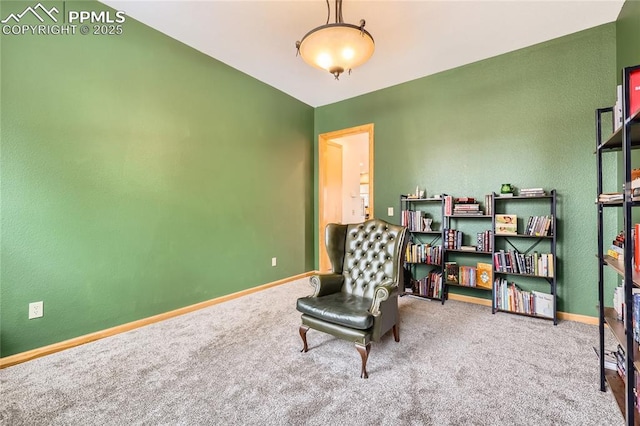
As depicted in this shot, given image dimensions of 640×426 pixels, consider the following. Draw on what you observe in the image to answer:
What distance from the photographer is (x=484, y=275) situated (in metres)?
3.18

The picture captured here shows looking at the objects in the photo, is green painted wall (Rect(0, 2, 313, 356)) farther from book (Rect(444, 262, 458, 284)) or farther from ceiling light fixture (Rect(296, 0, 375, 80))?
book (Rect(444, 262, 458, 284))

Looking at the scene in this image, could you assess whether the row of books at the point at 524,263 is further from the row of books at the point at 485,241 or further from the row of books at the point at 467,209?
the row of books at the point at 467,209

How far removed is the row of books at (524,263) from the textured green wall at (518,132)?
0.95 feet

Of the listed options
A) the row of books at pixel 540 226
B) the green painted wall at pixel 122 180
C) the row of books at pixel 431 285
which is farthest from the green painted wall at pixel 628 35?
the green painted wall at pixel 122 180

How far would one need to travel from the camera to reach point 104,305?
2469 mm

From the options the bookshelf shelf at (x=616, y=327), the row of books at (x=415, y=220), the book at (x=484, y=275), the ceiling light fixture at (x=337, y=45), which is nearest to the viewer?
the bookshelf shelf at (x=616, y=327)

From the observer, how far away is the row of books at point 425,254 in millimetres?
3438

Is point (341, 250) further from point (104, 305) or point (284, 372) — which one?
point (104, 305)

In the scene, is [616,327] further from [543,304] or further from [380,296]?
[543,304]

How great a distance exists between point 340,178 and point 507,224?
121 inches

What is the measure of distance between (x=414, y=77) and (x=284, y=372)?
3.89 meters

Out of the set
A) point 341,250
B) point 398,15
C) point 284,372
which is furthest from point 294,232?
point 398,15

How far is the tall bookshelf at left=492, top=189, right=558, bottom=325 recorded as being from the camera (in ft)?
9.13

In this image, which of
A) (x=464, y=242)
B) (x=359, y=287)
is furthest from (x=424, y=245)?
(x=359, y=287)
